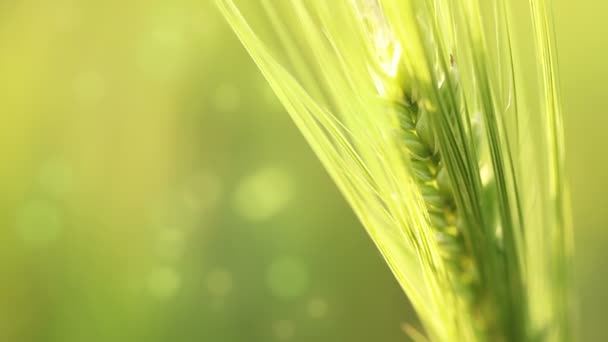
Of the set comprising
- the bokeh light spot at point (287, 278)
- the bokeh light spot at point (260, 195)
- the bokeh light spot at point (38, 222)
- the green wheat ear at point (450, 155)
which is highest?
the green wheat ear at point (450, 155)

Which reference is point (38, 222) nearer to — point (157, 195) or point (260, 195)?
point (157, 195)

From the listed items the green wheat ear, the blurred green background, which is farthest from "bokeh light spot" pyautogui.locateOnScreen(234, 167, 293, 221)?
the green wheat ear

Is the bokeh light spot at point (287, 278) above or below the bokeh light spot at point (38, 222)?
below

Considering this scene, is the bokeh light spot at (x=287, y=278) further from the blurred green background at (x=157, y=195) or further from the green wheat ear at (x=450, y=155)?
the green wheat ear at (x=450, y=155)

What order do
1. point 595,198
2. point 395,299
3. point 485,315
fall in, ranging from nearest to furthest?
point 485,315, point 595,198, point 395,299

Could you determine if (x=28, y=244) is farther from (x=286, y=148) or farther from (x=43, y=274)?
(x=286, y=148)

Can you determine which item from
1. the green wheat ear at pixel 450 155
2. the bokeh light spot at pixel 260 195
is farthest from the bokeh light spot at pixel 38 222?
the green wheat ear at pixel 450 155

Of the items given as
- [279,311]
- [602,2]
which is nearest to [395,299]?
[279,311]

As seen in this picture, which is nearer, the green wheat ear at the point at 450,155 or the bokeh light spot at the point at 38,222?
the green wheat ear at the point at 450,155
